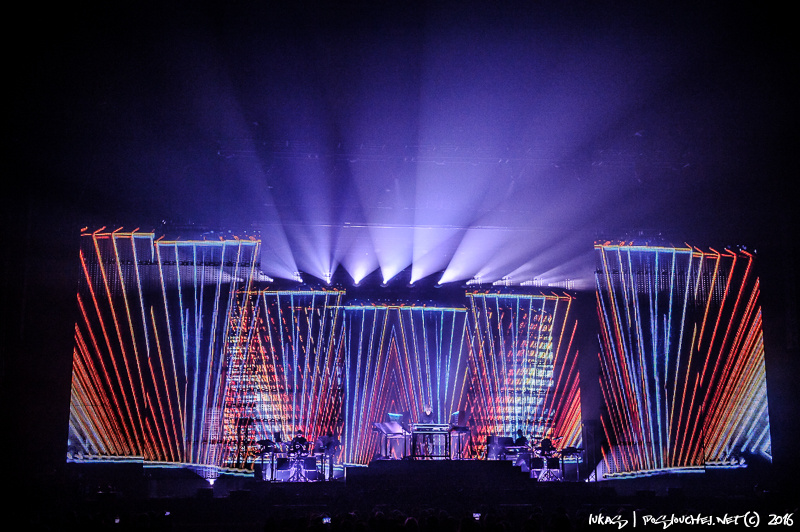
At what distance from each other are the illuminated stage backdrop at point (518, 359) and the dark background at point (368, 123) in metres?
3.06

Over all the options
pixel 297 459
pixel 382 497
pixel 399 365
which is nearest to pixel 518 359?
pixel 399 365

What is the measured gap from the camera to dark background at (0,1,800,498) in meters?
6.71

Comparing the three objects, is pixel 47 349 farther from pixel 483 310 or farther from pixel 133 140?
pixel 483 310

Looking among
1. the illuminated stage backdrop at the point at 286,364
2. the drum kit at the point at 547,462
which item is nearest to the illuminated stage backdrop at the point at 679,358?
the drum kit at the point at 547,462

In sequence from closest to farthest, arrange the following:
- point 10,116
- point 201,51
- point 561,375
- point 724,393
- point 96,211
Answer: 1. point 201,51
2. point 10,116
3. point 96,211
4. point 724,393
5. point 561,375

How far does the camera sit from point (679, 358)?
11.7 metres

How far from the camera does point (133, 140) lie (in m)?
9.07

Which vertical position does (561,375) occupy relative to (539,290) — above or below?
below

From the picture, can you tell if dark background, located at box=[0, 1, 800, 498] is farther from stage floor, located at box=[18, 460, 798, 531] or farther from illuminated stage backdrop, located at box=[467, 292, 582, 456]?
illuminated stage backdrop, located at box=[467, 292, 582, 456]

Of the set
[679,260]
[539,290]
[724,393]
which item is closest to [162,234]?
[539,290]

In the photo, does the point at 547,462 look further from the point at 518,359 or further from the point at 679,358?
the point at 518,359

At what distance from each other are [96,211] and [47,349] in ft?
7.43

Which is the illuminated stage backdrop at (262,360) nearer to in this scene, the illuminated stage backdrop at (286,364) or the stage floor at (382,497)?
the illuminated stage backdrop at (286,364)

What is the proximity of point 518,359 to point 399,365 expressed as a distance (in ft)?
8.37
